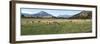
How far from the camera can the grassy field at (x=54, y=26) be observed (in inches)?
67.3

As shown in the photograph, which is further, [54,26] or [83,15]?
[83,15]

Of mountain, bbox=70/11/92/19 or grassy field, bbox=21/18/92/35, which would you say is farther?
mountain, bbox=70/11/92/19

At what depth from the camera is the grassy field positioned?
1709 millimetres

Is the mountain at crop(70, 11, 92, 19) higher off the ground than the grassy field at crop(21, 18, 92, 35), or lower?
higher

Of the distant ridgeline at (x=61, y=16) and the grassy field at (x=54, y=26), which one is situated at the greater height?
the distant ridgeline at (x=61, y=16)

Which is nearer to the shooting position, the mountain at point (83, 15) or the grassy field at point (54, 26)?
the grassy field at point (54, 26)

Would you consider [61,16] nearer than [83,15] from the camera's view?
Yes

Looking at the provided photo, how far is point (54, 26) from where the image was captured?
1.83 metres

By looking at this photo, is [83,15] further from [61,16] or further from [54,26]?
[54,26]

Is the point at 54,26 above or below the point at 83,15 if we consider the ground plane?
below

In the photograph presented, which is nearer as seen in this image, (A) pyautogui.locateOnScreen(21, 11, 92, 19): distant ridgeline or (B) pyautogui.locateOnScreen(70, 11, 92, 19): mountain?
(A) pyautogui.locateOnScreen(21, 11, 92, 19): distant ridgeline

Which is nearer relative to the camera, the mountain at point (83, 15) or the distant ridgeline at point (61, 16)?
the distant ridgeline at point (61, 16)

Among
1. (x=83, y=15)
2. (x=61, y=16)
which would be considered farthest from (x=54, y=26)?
(x=83, y=15)
